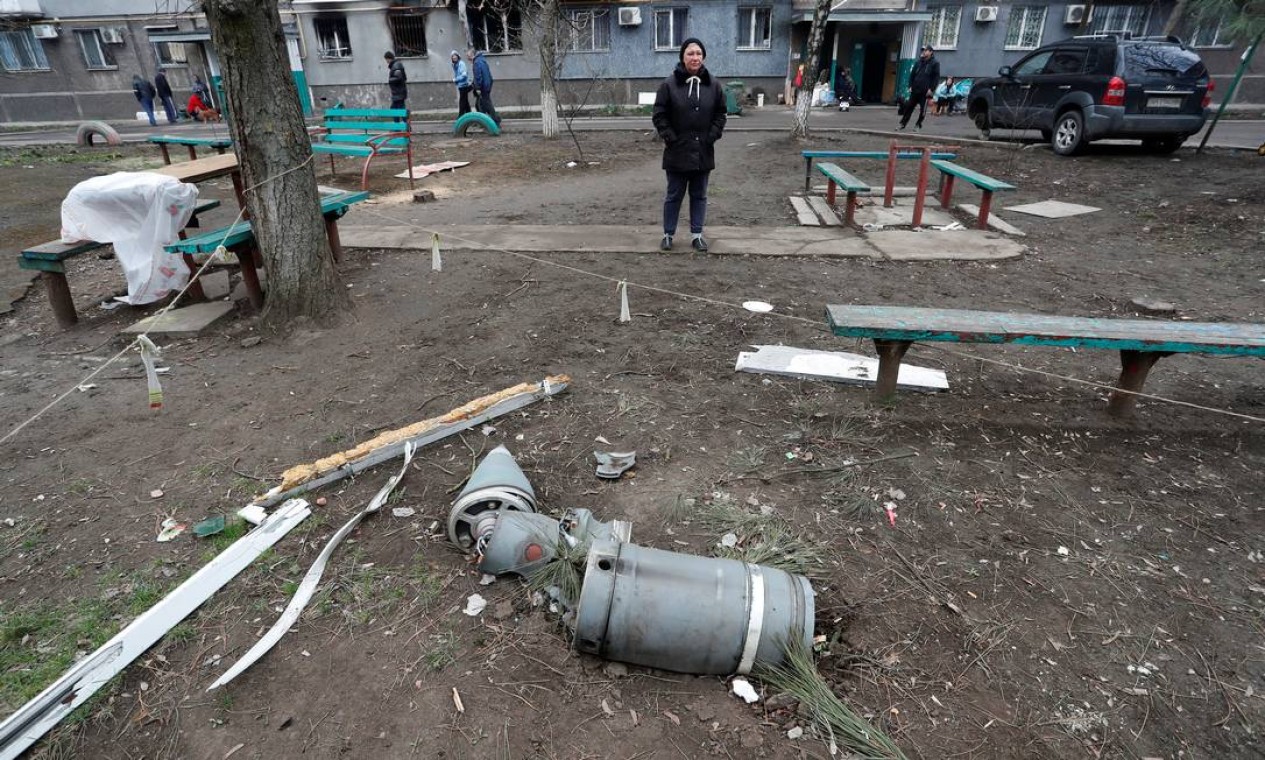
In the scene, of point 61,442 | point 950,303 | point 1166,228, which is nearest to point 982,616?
point 950,303

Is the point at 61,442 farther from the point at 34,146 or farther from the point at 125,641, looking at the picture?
the point at 34,146

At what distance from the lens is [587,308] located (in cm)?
495

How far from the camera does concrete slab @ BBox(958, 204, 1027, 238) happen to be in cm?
680

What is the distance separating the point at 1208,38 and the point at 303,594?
31985 mm

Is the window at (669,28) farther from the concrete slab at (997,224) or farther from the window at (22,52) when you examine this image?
the window at (22,52)

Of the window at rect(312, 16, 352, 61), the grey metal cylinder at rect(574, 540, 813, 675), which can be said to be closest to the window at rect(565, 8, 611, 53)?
the window at rect(312, 16, 352, 61)

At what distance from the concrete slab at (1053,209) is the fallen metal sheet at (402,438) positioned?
643cm

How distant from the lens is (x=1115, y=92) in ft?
31.8

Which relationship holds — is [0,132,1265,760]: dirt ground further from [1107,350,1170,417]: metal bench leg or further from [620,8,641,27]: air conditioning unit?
[620,8,641,27]: air conditioning unit

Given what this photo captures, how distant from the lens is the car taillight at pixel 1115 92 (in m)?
9.62

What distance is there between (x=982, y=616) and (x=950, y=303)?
3.24 metres

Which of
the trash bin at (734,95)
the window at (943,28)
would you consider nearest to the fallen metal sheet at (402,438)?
the trash bin at (734,95)

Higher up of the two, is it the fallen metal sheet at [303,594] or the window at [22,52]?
the window at [22,52]

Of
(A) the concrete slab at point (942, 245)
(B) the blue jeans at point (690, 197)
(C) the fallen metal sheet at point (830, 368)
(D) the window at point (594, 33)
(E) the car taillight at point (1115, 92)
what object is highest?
(D) the window at point (594, 33)
